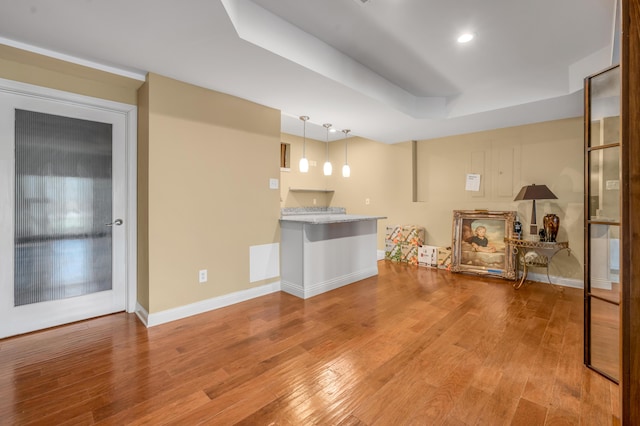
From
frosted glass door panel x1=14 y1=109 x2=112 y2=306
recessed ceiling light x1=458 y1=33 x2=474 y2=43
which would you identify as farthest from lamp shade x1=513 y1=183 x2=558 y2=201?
frosted glass door panel x1=14 y1=109 x2=112 y2=306

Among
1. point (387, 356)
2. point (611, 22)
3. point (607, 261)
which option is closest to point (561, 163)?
point (611, 22)

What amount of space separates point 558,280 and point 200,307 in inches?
193

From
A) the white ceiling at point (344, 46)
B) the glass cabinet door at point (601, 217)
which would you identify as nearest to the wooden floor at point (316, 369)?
the glass cabinet door at point (601, 217)

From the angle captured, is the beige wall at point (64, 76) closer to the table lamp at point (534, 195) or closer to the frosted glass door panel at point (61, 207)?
the frosted glass door panel at point (61, 207)

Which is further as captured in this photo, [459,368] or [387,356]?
[387,356]

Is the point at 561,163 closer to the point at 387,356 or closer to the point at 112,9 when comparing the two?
the point at 387,356

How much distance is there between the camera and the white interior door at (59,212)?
255cm

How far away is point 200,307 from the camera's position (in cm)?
313

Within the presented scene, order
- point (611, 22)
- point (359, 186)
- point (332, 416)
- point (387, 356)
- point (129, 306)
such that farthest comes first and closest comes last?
point (359, 186) → point (129, 306) → point (611, 22) → point (387, 356) → point (332, 416)

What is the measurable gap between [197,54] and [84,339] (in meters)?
2.65

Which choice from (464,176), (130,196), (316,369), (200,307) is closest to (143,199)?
(130,196)

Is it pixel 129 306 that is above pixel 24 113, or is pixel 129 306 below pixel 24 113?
below

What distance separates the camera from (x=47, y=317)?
2.74 metres

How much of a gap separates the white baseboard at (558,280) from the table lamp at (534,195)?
79cm
